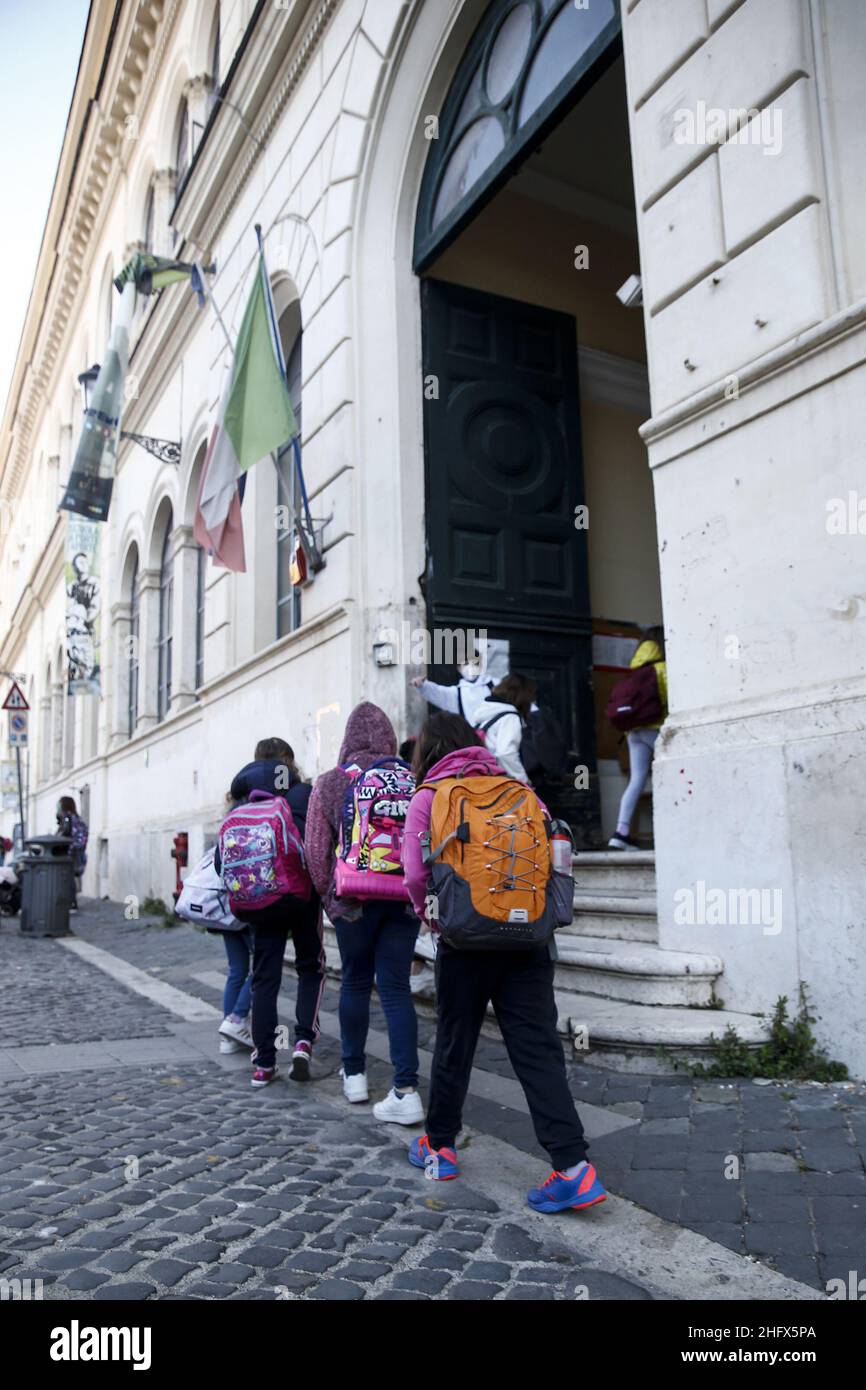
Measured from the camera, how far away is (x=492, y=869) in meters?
3.35

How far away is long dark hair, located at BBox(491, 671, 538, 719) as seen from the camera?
6.79 metres

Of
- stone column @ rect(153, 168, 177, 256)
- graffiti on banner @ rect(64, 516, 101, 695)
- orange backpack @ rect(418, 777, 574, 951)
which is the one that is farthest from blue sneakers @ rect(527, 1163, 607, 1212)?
graffiti on banner @ rect(64, 516, 101, 695)

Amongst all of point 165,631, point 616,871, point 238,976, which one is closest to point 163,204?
point 165,631

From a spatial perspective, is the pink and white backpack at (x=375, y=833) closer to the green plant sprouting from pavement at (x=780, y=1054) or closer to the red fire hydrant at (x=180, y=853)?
the green plant sprouting from pavement at (x=780, y=1054)

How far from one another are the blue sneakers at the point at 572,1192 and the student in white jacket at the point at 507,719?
3280 millimetres

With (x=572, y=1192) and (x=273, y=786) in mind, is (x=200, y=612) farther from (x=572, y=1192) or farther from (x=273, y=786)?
(x=572, y=1192)

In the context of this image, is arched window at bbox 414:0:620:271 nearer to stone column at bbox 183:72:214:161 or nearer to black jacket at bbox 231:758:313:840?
black jacket at bbox 231:758:313:840

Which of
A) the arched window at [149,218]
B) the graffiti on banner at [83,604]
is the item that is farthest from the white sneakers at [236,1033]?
the arched window at [149,218]

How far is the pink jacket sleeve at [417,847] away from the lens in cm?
358

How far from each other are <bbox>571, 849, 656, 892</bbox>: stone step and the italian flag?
4676mm

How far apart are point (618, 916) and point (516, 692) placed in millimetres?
1628
